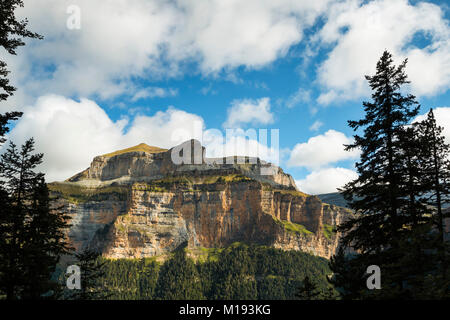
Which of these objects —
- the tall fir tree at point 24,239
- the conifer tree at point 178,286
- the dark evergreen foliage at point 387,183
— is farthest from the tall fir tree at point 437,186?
the conifer tree at point 178,286

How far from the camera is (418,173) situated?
17.7m

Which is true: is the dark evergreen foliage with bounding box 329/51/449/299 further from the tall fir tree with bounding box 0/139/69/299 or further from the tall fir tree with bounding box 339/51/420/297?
the tall fir tree with bounding box 0/139/69/299

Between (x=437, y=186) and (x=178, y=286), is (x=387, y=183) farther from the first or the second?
(x=178, y=286)

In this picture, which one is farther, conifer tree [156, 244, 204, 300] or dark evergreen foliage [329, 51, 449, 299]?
conifer tree [156, 244, 204, 300]

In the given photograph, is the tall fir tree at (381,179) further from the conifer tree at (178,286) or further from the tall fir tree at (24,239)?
the conifer tree at (178,286)

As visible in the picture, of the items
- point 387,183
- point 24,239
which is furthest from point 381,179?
point 24,239

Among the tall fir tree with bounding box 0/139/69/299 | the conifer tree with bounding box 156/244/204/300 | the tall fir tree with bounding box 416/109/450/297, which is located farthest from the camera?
the conifer tree with bounding box 156/244/204/300

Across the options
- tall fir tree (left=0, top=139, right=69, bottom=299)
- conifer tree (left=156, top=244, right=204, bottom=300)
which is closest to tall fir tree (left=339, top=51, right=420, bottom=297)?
tall fir tree (left=0, top=139, right=69, bottom=299)

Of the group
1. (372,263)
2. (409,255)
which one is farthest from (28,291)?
(409,255)

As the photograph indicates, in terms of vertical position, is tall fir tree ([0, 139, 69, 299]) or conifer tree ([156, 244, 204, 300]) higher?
tall fir tree ([0, 139, 69, 299])

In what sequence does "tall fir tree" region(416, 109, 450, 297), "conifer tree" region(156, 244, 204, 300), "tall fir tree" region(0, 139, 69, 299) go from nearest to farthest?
"tall fir tree" region(416, 109, 450, 297) < "tall fir tree" region(0, 139, 69, 299) < "conifer tree" region(156, 244, 204, 300)

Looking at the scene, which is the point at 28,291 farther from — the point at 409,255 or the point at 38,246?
the point at 409,255

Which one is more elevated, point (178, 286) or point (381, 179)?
point (381, 179)
